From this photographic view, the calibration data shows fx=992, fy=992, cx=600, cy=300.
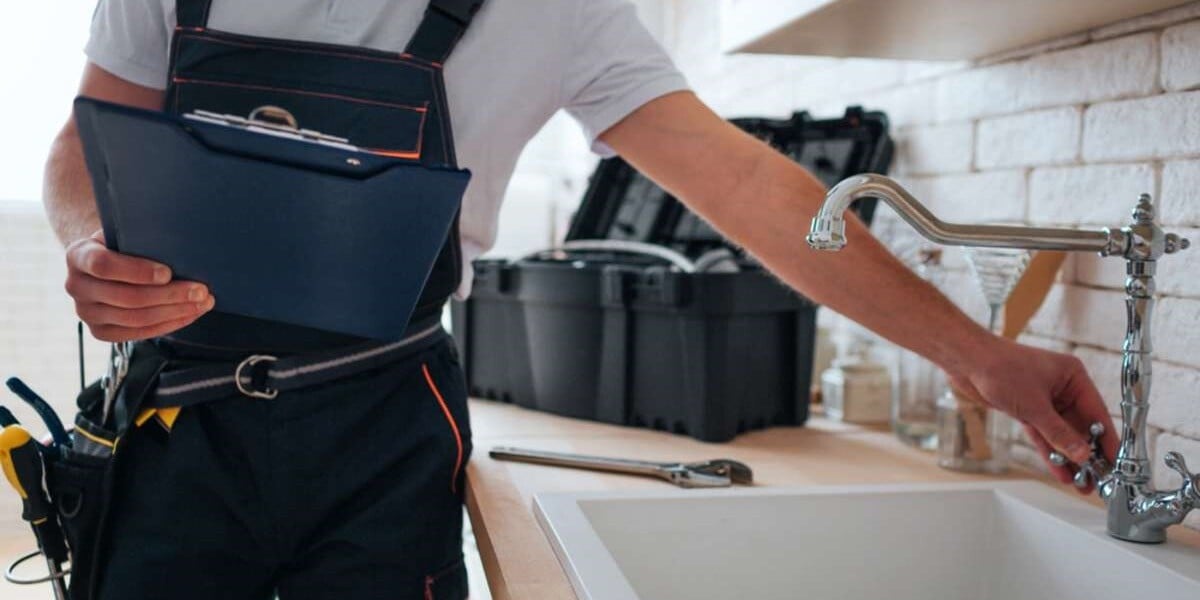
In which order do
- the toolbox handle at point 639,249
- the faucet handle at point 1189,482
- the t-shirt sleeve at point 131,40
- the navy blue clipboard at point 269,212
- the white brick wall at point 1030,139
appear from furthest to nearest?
the toolbox handle at point 639,249 < the white brick wall at point 1030,139 < the t-shirt sleeve at point 131,40 < the faucet handle at point 1189,482 < the navy blue clipboard at point 269,212

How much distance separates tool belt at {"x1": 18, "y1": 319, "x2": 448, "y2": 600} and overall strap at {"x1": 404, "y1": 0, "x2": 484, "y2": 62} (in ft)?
0.97

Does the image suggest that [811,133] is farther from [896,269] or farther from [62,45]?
[62,45]

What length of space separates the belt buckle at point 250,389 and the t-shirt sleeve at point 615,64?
1.44 ft

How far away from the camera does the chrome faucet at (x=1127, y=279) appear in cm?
76

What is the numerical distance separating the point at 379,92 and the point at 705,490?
50 cm

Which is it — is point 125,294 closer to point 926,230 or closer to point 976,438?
point 926,230

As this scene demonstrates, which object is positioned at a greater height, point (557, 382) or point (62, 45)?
point (62, 45)

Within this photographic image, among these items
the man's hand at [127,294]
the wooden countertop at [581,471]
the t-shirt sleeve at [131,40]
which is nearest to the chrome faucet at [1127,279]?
the wooden countertop at [581,471]

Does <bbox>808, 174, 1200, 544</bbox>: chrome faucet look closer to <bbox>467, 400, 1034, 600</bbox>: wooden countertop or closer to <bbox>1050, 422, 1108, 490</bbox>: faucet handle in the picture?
<bbox>1050, 422, 1108, 490</bbox>: faucet handle

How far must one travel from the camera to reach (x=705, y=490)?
992 millimetres

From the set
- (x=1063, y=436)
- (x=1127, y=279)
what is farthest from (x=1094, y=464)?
(x=1127, y=279)

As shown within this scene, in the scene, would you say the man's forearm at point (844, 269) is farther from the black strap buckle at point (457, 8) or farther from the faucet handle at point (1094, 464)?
the black strap buckle at point (457, 8)

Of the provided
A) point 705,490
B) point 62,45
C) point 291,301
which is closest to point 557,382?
point 705,490

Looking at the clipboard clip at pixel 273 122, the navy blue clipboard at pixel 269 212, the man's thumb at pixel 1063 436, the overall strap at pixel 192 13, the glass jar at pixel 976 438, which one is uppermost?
the overall strap at pixel 192 13
